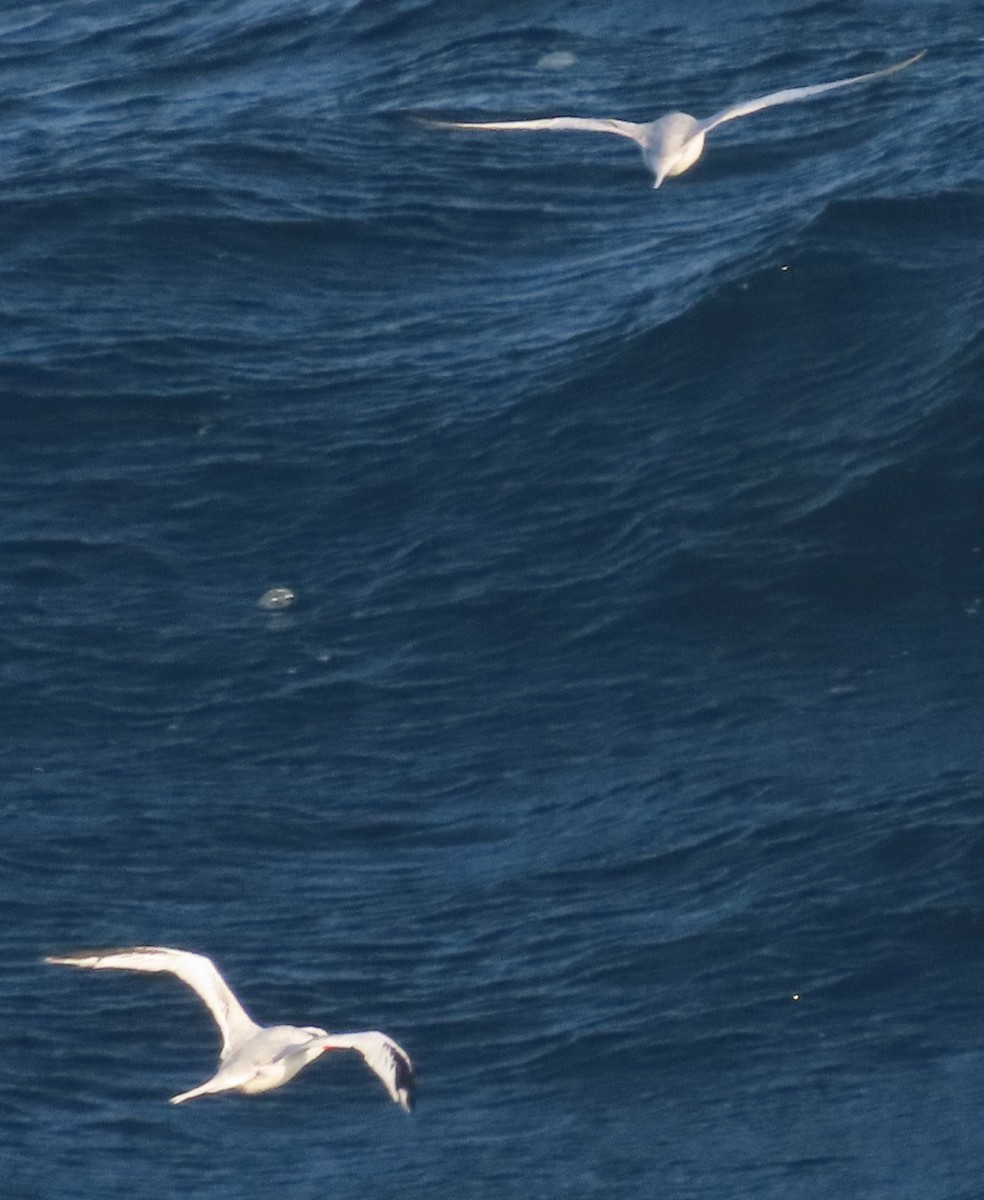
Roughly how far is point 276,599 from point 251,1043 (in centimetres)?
736

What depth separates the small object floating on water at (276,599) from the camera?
74.4 feet

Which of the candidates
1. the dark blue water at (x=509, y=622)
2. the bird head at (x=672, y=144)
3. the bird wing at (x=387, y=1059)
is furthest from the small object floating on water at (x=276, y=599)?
the bird wing at (x=387, y=1059)

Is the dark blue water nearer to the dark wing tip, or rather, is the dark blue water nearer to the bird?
the dark wing tip

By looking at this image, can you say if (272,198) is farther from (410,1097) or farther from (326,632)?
(410,1097)

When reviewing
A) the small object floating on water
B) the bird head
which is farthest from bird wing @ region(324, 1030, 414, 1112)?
the bird head

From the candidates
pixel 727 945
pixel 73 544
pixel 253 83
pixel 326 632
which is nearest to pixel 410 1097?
pixel 727 945

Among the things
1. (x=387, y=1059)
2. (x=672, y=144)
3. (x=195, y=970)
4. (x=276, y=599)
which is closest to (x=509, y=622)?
(x=276, y=599)

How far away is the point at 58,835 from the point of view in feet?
65.7

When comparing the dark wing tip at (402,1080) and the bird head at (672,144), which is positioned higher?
the bird head at (672,144)

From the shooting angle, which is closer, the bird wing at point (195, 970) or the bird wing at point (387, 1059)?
the bird wing at point (387, 1059)

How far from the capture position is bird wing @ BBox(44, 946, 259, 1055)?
53.2 ft

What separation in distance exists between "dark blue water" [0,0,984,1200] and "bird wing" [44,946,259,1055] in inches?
43.6

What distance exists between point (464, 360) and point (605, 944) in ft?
28.7

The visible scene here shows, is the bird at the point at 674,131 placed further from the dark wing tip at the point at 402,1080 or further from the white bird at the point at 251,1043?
the dark wing tip at the point at 402,1080
